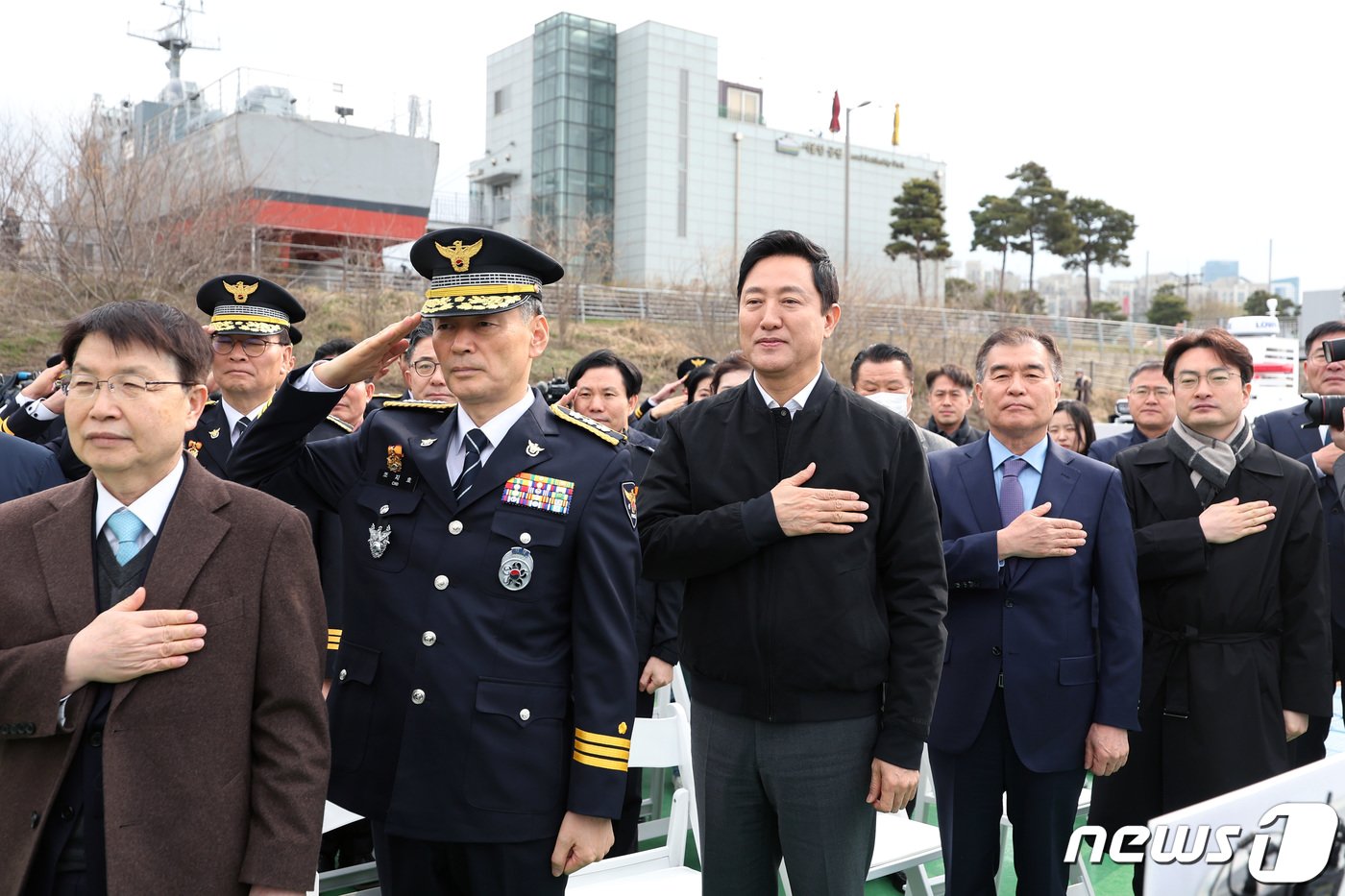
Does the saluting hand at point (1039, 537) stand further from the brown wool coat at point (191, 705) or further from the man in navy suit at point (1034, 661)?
the brown wool coat at point (191, 705)

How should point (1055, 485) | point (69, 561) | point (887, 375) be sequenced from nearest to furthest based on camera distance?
point (69, 561) < point (1055, 485) < point (887, 375)

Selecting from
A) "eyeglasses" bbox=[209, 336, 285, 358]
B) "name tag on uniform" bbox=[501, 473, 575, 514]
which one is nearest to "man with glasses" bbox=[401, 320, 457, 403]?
"eyeglasses" bbox=[209, 336, 285, 358]

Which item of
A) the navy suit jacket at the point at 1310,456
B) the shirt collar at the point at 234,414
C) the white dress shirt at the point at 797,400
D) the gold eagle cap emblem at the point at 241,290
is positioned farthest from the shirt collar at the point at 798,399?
the navy suit jacket at the point at 1310,456

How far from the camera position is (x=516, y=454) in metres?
2.36

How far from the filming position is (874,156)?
4888cm

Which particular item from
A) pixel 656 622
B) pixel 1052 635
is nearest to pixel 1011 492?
pixel 1052 635

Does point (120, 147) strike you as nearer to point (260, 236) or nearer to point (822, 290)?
point (260, 236)

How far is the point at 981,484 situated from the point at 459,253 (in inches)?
71.2

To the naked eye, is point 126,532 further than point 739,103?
No

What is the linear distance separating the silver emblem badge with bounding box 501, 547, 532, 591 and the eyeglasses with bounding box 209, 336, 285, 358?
1.75m

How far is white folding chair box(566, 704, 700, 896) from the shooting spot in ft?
10.6

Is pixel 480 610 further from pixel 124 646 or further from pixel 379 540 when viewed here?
pixel 124 646

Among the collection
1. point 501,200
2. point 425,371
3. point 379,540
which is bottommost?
point 379,540

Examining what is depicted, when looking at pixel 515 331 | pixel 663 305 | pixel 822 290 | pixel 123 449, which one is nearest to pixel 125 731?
pixel 123 449
